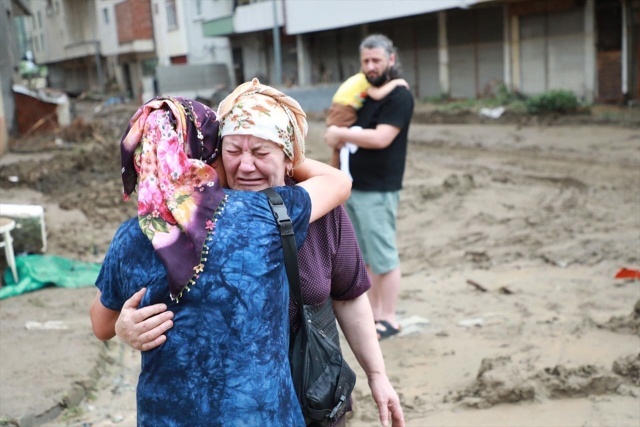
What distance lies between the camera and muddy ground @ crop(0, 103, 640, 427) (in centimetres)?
389

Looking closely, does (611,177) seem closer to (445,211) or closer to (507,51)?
(445,211)

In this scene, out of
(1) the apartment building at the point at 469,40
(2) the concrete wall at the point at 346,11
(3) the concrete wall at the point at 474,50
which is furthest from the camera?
(2) the concrete wall at the point at 346,11

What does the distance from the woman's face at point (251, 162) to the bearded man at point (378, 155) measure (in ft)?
8.67

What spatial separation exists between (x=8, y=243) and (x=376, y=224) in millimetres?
3000

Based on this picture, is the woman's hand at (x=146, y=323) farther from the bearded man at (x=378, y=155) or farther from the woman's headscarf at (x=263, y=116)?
the bearded man at (x=378, y=155)

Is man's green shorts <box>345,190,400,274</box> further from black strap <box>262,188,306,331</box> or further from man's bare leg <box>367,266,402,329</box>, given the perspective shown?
black strap <box>262,188,306,331</box>

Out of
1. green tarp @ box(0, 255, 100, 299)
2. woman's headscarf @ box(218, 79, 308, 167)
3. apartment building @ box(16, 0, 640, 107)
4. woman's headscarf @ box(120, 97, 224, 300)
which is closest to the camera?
woman's headscarf @ box(120, 97, 224, 300)

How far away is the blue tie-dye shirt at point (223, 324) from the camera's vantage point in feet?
5.80

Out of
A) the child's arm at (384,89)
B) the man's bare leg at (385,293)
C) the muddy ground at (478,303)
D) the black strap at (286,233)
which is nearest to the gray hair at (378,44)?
the child's arm at (384,89)

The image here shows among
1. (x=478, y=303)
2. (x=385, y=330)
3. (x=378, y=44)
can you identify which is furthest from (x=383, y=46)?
(x=478, y=303)

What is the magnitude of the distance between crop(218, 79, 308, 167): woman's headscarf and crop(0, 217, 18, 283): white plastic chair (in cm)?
444

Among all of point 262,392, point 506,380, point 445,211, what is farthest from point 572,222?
point 262,392

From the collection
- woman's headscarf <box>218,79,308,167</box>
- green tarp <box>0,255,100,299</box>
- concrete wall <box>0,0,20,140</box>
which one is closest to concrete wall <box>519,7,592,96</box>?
concrete wall <box>0,0,20,140</box>

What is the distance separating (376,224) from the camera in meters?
4.82
